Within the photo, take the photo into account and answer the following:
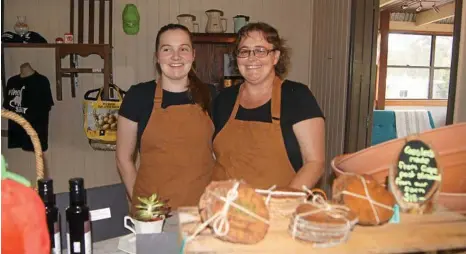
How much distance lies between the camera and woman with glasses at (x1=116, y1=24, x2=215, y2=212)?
5.95ft

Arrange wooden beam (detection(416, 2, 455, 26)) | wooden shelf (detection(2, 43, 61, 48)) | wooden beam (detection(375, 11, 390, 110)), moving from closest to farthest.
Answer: wooden shelf (detection(2, 43, 61, 48)), wooden beam (detection(416, 2, 455, 26)), wooden beam (detection(375, 11, 390, 110))

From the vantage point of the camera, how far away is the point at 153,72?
3.69m

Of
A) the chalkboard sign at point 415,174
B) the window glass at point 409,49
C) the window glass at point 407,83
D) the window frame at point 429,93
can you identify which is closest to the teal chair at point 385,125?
the window frame at point 429,93

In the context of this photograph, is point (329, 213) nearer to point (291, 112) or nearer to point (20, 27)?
point (291, 112)

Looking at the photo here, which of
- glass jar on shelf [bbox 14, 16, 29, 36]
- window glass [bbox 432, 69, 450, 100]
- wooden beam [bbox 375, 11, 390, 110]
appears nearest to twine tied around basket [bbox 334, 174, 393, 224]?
glass jar on shelf [bbox 14, 16, 29, 36]

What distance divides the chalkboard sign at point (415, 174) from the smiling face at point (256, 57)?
0.84 metres

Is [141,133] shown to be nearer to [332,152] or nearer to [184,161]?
[184,161]

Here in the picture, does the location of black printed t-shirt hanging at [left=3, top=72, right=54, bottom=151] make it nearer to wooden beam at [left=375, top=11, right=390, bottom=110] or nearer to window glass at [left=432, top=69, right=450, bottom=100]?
wooden beam at [left=375, top=11, right=390, bottom=110]

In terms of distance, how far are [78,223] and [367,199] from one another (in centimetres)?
67

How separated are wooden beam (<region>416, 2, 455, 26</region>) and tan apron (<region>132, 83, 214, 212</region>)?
15.9 feet

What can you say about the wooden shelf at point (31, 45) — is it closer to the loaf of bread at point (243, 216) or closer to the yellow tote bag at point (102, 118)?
the yellow tote bag at point (102, 118)

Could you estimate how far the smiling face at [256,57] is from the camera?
1586 millimetres

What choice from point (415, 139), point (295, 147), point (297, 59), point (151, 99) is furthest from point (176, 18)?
point (415, 139)

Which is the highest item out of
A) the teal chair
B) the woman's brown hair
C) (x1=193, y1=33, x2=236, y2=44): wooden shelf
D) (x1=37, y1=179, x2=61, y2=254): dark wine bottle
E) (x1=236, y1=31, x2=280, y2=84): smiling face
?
(x1=193, y1=33, x2=236, y2=44): wooden shelf
